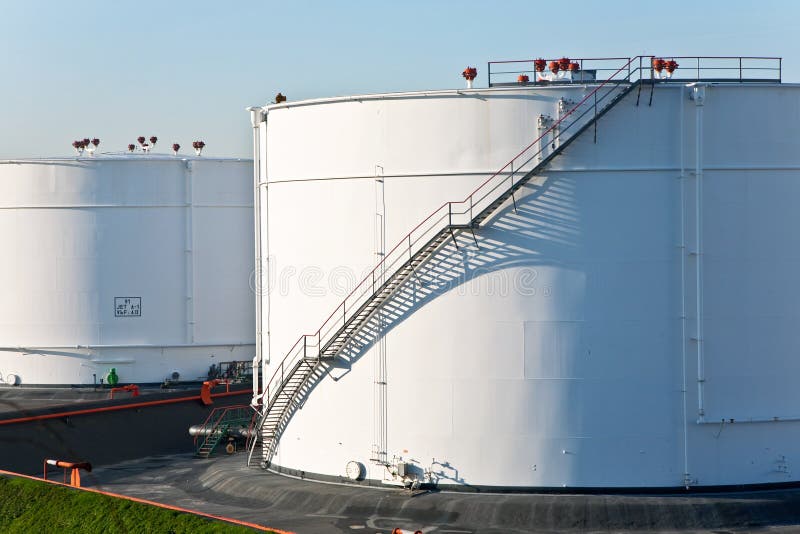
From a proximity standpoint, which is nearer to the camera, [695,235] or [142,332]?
[695,235]

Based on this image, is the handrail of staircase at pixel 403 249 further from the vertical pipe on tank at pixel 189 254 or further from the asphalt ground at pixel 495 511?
the vertical pipe on tank at pixel 189 254

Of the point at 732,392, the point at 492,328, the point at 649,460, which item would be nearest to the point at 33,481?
the point at 492,328

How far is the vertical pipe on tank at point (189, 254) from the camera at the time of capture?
4966 centimetres

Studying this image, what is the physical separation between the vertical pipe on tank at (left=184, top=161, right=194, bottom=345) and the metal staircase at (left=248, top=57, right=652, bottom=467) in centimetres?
1891

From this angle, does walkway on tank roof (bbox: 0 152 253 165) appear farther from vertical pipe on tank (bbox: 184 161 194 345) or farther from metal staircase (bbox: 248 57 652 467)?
metal staircase (bbox: 248 57 652 467)

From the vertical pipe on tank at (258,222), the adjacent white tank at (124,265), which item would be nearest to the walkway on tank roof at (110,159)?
the adjacent white tank at (124,265)

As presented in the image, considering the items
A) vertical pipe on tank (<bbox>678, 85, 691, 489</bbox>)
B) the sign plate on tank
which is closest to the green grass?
vertical pipe on tank (<bbox>678, 85, 691, 489</bbox>)

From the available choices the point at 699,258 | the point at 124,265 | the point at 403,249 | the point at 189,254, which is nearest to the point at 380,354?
the point at 403,249

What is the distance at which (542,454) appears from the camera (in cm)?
2900

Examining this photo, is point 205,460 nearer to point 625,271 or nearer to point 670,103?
point 625,271

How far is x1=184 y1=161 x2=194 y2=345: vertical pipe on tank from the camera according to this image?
49.7m

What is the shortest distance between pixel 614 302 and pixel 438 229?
4.44 m

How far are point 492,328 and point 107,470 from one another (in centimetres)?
1391

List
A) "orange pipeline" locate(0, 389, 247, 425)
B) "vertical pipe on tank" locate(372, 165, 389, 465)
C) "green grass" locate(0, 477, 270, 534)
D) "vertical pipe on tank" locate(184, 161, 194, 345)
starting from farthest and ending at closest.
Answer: "vertical pipe on tank" locate(184, 161, 194, 345) → "orange pipeline" locate(0, 389, 247, 425) → "vertical pipe on tank" locate(372, 165, 389, 465) → "green grass" locate(0, 477, 270, 534)
